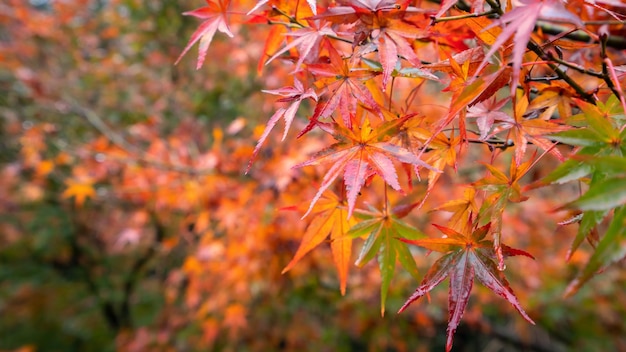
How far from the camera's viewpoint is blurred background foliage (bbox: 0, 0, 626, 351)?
242cm

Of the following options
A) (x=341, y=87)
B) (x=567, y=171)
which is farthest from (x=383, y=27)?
(x=567, y=171)

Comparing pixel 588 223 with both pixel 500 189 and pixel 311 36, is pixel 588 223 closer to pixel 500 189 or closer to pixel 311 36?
pixel 500 189

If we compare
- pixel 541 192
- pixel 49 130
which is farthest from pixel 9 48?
pixel 541 192

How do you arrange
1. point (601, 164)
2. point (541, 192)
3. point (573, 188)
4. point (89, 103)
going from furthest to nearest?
1. point (89, 103)
2. point (541, 192)
3. point (573, 188)
4. point (601, 164)

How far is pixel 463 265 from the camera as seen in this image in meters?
0.60

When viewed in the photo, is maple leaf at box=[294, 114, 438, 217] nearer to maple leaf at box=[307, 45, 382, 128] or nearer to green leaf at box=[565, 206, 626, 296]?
maple leaf at box=[307, 45, 382, 128]

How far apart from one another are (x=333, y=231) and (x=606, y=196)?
1.62 ft

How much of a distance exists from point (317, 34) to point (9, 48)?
16.5 feet

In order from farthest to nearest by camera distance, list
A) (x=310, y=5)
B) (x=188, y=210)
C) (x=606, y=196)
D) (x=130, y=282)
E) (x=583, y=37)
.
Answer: (x=130, y=282) < (x=188, y=210) < (x=583, y=37) < (x=310, y=5) < (x=606, y=196)

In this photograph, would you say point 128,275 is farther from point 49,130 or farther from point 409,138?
point 409,138

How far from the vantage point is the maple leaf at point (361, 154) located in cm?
60

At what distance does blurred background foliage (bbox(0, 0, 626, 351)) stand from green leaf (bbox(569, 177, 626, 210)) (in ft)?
A: 4.66

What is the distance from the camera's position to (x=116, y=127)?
12.8 ft

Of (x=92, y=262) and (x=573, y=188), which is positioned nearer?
(x=573, y=188)
